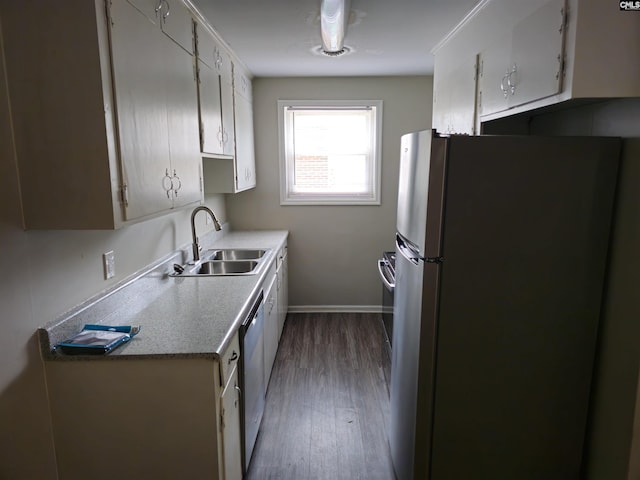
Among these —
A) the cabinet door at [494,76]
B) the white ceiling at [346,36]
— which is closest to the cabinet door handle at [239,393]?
the cabinet door at [494,76]

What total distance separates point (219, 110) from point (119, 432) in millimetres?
2032

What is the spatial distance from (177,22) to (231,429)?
1.90 m

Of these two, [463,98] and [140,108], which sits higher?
[463,98]

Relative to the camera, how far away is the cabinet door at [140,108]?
151cm

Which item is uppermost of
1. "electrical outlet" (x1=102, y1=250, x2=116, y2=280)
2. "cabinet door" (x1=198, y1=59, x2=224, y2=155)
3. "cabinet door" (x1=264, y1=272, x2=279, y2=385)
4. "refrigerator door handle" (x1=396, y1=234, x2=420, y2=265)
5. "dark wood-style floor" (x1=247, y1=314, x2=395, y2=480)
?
"cabinet door" (x1=198, y1=59, x2=224, y2=155)

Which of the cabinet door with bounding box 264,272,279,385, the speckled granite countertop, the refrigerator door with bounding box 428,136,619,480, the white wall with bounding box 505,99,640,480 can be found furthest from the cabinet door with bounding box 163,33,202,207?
→ the white wall with bounding box 505,99,640,480

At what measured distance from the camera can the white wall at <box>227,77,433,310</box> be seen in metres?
4.27

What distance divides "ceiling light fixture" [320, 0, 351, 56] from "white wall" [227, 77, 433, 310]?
151 cm

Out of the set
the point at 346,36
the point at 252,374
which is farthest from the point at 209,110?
the point at 252,374

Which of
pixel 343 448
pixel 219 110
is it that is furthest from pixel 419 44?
pixel 343 448

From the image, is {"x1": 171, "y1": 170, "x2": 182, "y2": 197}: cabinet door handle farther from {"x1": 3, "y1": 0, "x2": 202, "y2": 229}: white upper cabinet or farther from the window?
the window

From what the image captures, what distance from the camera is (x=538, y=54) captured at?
67.2 inches

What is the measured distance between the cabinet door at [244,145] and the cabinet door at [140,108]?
63.2 inches

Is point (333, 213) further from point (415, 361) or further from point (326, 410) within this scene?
point (415, 361)
